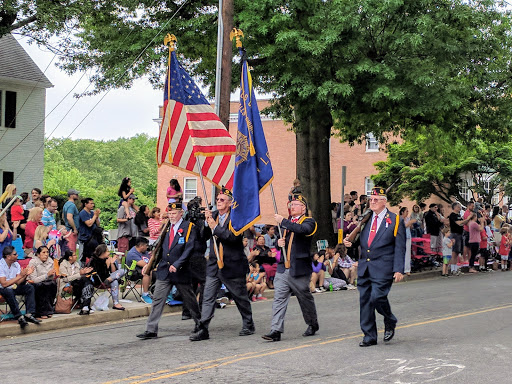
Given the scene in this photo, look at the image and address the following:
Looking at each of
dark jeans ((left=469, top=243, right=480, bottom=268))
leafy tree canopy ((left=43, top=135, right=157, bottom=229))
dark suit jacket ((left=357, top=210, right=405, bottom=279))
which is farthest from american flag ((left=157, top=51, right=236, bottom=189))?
leafy tree canopy ((left=43, top=135, right=157, bottom=229))

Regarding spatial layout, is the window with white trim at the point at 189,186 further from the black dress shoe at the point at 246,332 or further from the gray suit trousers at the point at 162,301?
the black dress shoe at the point at 246,332

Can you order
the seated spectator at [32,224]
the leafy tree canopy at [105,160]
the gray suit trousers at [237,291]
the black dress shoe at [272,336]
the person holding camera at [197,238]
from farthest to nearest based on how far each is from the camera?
the leafy tree canopy at [105,160] → the seated spectator at [32,224] → the person holding camera at [197,238] → the gray suit trousers at [237,291] → the black dress shoe at [272,336]

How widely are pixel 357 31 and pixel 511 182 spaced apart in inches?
836

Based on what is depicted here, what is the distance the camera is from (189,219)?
1233 cm

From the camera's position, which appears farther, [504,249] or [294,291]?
[504,249]

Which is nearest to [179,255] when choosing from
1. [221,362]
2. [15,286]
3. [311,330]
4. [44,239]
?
[311,330]

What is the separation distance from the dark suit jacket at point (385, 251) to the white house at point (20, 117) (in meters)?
26.4

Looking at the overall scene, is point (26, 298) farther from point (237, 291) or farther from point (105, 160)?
point (105, 160)

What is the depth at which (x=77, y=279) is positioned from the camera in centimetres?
1434

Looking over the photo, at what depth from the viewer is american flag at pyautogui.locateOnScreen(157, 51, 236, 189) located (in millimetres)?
14117

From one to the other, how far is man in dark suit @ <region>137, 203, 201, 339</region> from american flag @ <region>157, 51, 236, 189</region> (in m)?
1.97

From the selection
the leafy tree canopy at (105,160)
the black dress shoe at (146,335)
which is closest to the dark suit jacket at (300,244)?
the black dress shoe at (146,335)

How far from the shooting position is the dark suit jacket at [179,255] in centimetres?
1194

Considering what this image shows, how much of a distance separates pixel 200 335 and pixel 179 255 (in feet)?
4.01
